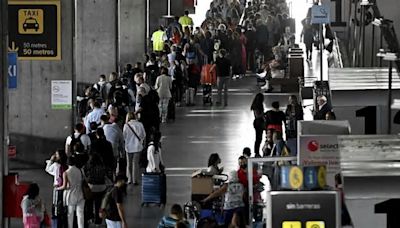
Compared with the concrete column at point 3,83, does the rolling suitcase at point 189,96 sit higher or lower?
lower

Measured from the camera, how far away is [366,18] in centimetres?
2384

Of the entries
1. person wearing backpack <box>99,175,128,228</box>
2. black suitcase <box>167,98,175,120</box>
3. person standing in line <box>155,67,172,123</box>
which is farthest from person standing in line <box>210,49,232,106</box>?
person wearing backpack <box>99,175,128,228</box>

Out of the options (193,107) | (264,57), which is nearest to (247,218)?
(193,107)

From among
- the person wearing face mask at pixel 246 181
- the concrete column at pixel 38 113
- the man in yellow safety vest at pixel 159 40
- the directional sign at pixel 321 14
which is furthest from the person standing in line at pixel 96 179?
the man in yellow safety vest at pixel 159 40

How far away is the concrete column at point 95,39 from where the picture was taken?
3588cm

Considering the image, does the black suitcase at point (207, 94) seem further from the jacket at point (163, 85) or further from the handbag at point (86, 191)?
the handbag at point (86, 191)

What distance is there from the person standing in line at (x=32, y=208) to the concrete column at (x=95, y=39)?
1765 centimetres

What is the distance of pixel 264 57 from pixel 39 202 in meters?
25.7

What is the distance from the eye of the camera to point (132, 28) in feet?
138

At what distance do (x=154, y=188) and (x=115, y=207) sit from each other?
345 centimetres

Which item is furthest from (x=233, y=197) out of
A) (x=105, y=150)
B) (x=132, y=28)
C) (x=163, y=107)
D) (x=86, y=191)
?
(x=132, y=28)

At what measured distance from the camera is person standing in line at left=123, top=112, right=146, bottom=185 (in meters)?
24.1

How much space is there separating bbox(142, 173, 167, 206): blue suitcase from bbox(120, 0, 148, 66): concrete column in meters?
19.6

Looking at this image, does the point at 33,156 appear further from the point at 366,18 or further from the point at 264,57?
the point at 264,57
